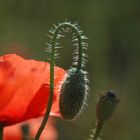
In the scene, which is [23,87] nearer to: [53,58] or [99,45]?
[53,58]

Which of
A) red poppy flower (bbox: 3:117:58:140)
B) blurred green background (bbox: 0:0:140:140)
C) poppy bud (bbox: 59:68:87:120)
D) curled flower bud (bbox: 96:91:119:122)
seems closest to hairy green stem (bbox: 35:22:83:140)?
poppy bud (bbox: 59:68:87:120)

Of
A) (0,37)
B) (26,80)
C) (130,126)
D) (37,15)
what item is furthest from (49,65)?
(37,15)

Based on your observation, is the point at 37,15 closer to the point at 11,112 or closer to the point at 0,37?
the point at 0,37

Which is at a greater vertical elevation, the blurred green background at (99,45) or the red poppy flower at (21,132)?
the red poppy flower at (21,132)

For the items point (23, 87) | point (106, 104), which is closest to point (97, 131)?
point (106, 104)

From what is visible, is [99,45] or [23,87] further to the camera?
[99,45]

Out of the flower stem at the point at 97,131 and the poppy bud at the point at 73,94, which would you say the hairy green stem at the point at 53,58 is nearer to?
the poppy bud at the point at 73,94

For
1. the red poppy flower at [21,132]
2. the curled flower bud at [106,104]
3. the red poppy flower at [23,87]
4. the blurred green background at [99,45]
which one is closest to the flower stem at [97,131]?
the curled flower bud at [106,104]
